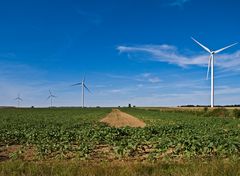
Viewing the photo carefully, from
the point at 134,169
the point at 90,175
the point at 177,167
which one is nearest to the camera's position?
the point at 90,175

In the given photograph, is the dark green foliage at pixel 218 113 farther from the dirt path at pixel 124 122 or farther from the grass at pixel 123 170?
the grass at pixel 123 170

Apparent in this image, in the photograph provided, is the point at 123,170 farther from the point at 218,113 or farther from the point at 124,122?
the point at 218,113

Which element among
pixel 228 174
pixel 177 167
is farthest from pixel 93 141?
pixel 228 174

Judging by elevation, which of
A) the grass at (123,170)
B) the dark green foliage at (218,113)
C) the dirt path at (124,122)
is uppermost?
the dark green foliage at (218,113)

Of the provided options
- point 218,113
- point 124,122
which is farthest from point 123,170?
point 218,113

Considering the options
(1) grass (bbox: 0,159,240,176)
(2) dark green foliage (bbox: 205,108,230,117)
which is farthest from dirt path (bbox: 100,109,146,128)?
(1) grass (bbox: 0,159,240,176)

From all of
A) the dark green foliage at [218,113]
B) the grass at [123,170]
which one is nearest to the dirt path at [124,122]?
the dark green foliage at [218,113]

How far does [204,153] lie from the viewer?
1541 cm

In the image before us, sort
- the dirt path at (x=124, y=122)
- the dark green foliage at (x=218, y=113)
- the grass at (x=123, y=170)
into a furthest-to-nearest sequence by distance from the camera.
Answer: the dark green foliage at (x=218, y=113) < the dirt path at (x=124, y=122) < the grass at (x=123, y=170)

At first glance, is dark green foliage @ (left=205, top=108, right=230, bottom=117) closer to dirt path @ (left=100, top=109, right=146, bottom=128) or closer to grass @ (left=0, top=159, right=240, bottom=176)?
dirt path @ (left=100, top=109, right=146, bottom=128)

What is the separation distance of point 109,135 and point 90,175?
12.2 m

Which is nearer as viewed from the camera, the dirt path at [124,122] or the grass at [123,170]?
the grass at [123,170]

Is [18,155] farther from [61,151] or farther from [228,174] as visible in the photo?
[228,174]

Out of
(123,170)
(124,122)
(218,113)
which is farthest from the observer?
(218,113)
